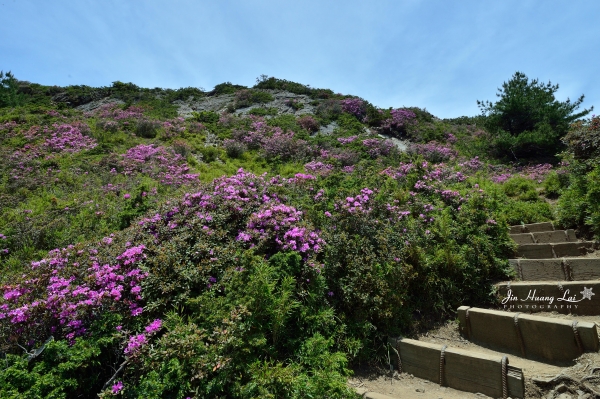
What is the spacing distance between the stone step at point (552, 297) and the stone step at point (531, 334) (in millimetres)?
690

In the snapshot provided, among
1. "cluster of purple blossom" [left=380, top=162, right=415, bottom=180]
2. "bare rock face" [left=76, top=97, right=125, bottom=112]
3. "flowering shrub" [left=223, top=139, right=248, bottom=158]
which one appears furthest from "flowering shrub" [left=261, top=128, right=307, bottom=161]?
"bare rock face" [left=76, top=97, right=125, bottom=112]

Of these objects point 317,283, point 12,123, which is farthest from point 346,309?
point 12,123

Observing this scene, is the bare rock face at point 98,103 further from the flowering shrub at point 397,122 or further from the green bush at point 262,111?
the flowering shrub at point 397,122

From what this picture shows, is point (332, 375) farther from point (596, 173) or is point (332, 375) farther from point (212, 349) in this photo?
point (596, 173)

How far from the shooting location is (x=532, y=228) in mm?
6457

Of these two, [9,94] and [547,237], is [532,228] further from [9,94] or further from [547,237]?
[9,94]

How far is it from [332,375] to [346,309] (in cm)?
109

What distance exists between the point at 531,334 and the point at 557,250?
2613 mm

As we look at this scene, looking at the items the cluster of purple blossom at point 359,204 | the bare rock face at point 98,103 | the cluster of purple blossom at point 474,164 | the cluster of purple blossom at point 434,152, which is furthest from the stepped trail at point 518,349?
the bare rock face at point 98,103

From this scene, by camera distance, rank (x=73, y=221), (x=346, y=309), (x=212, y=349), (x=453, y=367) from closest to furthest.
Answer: (x=212, y=349) < (x=453, y=367) < (x=346, y=309) < (x=73, y=221)

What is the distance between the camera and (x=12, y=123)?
1438 cm

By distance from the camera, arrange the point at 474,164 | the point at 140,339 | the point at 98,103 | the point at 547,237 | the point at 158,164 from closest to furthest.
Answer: the point at 140,339
the point at 547,237
the point at 158,164
the point at 474,164
the point at 98,103

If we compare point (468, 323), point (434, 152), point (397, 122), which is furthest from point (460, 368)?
point (397, 122)

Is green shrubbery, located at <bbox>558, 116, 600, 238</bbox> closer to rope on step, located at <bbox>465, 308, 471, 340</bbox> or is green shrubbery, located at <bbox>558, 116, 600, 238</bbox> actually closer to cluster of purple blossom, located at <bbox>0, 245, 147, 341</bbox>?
rope on step, located at <bbox>465, 308, 471, 340</bbox>
